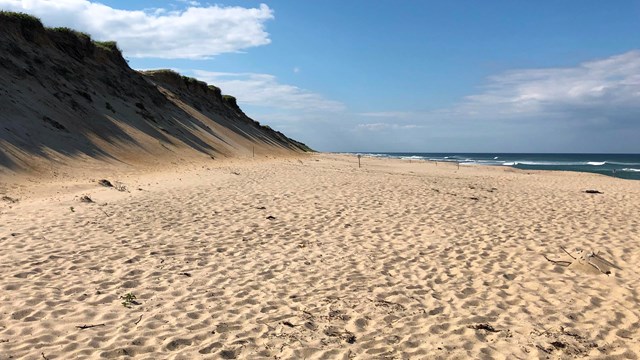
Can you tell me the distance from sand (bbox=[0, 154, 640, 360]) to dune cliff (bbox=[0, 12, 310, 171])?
7.38 m

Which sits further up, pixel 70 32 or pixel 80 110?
pixel 70 32

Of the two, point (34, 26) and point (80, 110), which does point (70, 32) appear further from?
point (80, 110)

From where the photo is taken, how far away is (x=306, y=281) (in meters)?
6.88

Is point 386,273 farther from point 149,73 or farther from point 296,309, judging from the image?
point 149,73

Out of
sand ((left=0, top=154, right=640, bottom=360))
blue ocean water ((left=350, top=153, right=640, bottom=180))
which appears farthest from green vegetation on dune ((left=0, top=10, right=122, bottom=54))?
blue ocean water ((left=350, top=153, right=640, bottom=180))

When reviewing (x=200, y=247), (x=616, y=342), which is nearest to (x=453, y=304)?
(x=616, y=342)

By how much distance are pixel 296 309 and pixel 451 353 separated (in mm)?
2011

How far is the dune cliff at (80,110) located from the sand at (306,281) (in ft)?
24.2

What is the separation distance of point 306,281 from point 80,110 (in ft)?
77.5

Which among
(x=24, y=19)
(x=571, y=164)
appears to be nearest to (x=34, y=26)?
(x=24, y=19)

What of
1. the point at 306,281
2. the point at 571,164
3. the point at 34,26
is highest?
the point at 34,26

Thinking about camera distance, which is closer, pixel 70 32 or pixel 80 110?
pixel 80 110

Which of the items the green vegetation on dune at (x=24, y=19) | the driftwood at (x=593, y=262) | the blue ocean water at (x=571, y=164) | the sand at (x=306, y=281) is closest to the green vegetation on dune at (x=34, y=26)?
the green vegetation on dune at (x=24, y=19)

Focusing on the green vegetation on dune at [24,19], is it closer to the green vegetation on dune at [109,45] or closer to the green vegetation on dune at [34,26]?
the green vegetation on dune at [34,26]
